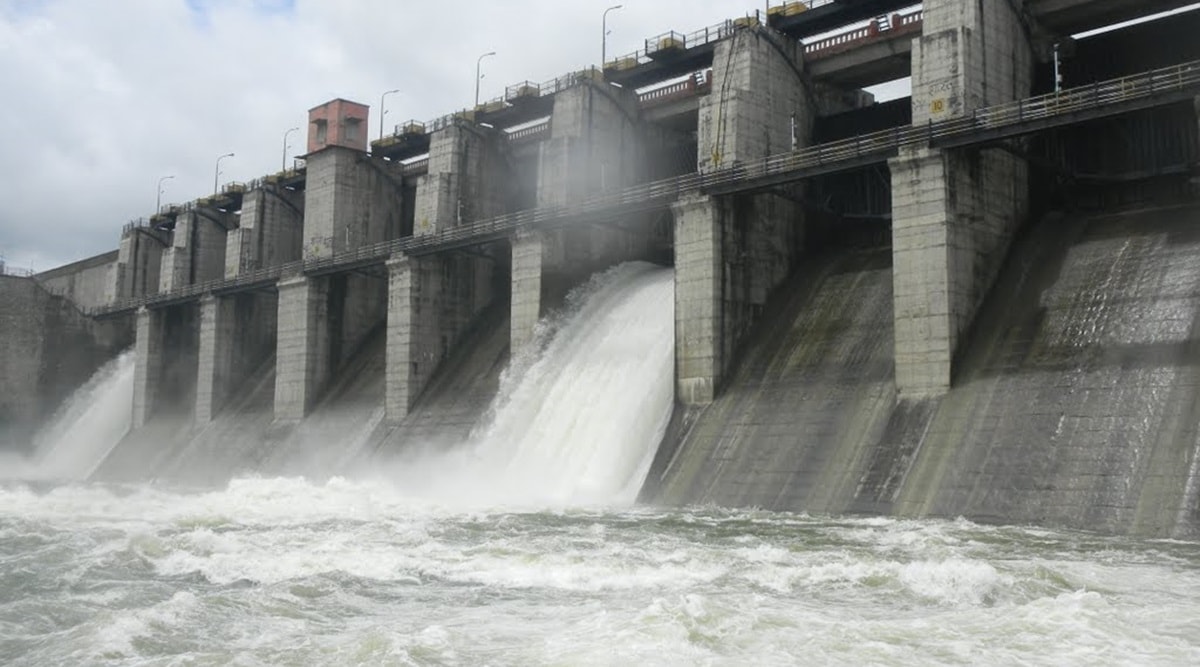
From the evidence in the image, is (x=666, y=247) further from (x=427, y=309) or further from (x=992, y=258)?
(x=992, y=258)

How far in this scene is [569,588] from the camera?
599 inches

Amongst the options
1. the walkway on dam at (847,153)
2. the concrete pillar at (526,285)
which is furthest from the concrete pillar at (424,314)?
the concrete pillar at (526,285)

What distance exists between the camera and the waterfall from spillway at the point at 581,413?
3003 cm

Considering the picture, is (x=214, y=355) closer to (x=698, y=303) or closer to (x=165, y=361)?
(x=165, y=361)

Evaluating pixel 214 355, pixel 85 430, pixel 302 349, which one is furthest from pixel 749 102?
pixel 85 430

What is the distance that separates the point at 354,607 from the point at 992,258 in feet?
66.0

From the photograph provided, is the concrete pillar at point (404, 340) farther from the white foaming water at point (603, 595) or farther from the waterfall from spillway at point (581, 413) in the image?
the white foaming water at point (603, 595)

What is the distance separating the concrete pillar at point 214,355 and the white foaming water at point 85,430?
8.33 meters

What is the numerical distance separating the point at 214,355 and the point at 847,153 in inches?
1477

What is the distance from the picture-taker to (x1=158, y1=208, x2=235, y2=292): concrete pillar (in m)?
62.4

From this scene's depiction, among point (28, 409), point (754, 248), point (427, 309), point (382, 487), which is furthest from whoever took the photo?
point (28, 409)

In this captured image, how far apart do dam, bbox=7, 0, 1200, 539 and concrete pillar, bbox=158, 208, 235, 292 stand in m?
8.52

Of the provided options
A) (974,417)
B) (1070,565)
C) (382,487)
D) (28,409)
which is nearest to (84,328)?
(28,409)

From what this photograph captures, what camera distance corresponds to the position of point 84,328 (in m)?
65.9
